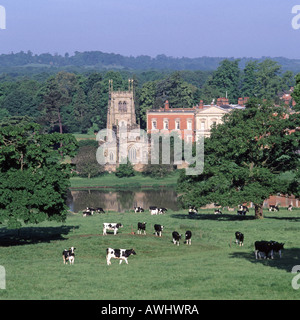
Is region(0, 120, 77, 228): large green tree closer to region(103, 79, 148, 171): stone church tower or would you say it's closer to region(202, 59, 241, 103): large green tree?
region(103, 79, 148, 171): stone church tower

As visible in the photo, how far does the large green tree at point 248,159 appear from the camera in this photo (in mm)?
51781

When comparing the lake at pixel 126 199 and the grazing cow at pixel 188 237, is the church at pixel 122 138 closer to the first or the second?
the lake at pixel 126 199

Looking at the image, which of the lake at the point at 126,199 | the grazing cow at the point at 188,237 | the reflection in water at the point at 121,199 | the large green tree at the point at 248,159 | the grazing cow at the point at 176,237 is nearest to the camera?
the grazing cow at the point at 176,237

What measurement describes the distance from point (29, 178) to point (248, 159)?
18.5 meters

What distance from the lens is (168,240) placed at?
43375 millimetres

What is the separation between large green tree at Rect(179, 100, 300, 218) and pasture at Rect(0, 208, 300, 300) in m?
1.94

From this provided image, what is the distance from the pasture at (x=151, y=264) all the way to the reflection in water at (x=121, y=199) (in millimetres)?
30123

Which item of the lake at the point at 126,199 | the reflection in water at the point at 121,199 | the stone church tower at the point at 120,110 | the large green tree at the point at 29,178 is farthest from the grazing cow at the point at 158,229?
the stone church tower at the point at 120,110

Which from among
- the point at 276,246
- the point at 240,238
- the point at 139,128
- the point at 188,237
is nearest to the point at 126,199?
the point at 139,128

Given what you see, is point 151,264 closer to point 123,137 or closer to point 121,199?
point 121,199

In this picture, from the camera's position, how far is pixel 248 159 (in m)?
54.0

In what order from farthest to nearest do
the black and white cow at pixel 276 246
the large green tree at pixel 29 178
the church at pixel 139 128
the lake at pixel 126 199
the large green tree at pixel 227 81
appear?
the large green tree at pixel 227 81 < the church at pixel 139 128 < the lake at pixel 126 199 < the large green tree at pixel 29 178 < the black and white cow at pixel 276 246

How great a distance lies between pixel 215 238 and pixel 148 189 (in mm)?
58282
